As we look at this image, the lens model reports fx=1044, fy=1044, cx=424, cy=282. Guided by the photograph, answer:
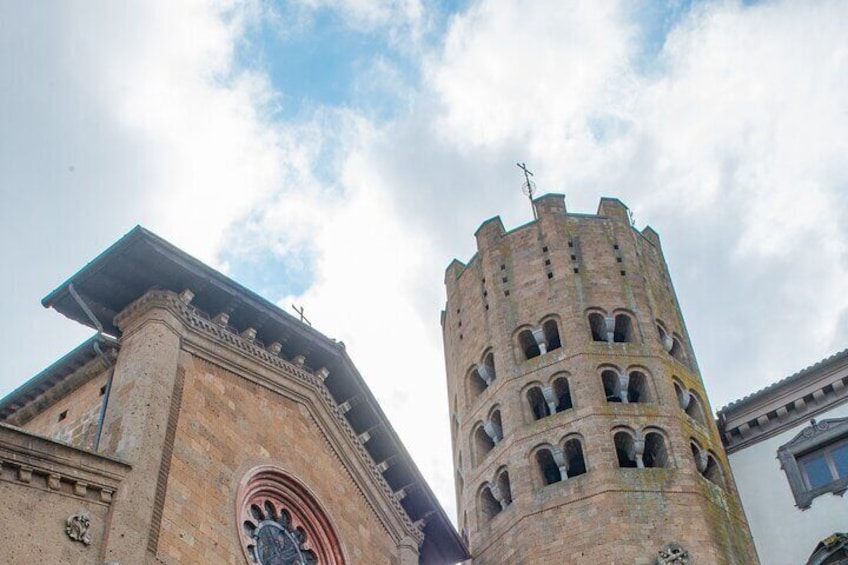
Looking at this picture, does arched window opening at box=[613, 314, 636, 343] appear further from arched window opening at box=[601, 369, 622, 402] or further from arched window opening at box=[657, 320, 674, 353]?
arched window opening at box=[601, 369, 622, 402]

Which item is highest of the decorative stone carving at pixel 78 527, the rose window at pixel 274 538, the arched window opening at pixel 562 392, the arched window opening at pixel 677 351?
the arched window opening at pixel 677 351

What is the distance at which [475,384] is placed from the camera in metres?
30.3

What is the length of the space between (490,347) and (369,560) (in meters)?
12.2

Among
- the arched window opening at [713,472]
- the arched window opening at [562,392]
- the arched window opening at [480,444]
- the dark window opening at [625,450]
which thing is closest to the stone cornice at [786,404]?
the arched window opening at [713,472]

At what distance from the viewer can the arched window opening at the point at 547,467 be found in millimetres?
26156

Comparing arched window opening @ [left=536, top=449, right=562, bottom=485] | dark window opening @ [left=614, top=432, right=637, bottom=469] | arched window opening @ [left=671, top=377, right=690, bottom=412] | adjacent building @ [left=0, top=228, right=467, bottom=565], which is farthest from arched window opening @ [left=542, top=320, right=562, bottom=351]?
adjacent building @ [left=0, top=228, right=467, bottom=565]

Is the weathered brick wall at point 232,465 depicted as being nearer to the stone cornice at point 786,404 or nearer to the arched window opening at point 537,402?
the arched window opening at point 537,402

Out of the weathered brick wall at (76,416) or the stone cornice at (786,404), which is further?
the stone cornice at (786,404)

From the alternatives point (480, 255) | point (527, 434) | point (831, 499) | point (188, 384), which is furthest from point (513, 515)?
point (188, 384)

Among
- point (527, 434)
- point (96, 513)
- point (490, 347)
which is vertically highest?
point (490, 347)

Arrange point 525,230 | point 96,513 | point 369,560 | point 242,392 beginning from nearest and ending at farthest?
point 96,513 → point 242,392 → point 369,560 → point 525,230

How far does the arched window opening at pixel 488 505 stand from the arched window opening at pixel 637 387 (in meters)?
4.38

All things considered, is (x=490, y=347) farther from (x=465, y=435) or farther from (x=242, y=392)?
(x=242, y=392)

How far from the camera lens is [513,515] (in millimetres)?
25562
